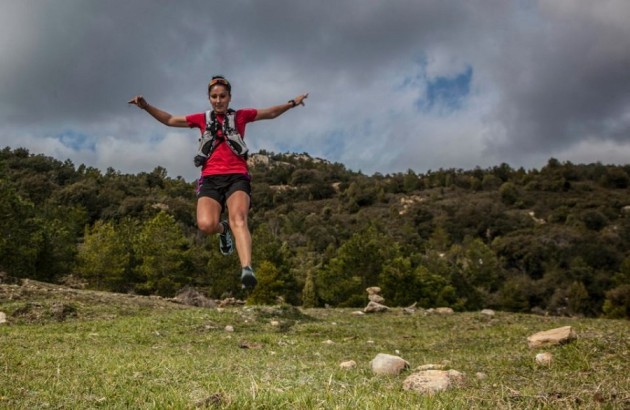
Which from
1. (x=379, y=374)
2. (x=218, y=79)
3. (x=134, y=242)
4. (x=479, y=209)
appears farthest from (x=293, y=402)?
(x=479, y=209)

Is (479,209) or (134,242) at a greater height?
(479,209)

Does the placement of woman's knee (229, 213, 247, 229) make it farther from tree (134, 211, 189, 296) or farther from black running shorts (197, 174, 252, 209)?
tree (134, 211, 189, 296)

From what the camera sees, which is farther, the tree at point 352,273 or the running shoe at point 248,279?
the tree at point 352,273

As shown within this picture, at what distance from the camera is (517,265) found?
268ft

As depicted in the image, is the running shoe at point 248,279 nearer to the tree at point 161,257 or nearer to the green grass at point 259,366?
the green grass at point 259,366

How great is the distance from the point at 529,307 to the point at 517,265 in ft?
67.3

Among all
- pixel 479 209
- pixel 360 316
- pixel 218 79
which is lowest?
pixel 360 316

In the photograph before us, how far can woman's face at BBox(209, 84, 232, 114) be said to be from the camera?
695cm

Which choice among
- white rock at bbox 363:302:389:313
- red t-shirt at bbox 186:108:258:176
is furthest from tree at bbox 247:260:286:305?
red t-shirt at bbox 186:108:258:176

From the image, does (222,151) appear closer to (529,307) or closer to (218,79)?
(218,79)

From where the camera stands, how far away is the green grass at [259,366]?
9.84ft

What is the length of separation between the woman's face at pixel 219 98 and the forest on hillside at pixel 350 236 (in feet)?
109

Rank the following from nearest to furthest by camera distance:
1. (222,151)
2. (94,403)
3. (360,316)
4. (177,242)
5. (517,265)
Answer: (94,403) < (222,151) < (360,316) < (177,242) < (517,265)

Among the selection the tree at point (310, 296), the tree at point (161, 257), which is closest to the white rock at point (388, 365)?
the tree at point (310, 296)
